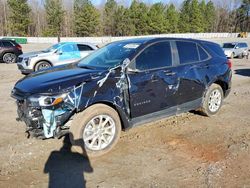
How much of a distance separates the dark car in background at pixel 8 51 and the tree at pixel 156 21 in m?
67.9

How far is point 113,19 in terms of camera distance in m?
89.8

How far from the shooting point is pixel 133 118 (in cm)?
517

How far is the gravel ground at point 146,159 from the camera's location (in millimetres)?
4074

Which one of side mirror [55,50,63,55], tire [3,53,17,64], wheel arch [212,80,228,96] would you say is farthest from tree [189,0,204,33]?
wheel arch [212,80,228,96]

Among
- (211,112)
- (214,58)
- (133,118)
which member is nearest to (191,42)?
(214,58)

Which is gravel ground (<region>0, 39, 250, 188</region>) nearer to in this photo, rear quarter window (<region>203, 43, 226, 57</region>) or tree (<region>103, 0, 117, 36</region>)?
rear quarter window (<region>203, 43, 226, 57</region>)

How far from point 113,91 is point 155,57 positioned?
3.79ft

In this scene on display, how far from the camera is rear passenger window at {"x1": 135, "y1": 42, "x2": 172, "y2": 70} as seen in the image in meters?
5.27

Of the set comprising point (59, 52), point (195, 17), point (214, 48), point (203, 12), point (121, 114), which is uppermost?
point (203, 12)

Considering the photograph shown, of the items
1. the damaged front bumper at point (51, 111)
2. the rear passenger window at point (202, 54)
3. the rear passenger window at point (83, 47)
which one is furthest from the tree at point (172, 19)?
the damaged front bumper at point (51, 111)

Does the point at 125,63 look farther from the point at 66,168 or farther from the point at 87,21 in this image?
the point at 87,21

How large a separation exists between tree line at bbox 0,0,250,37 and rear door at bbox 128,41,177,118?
236 ft

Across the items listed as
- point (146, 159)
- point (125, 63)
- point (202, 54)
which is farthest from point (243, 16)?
point (146, 159)

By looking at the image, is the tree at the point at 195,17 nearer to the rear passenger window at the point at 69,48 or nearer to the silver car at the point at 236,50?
the silver car at the point at 236,50
